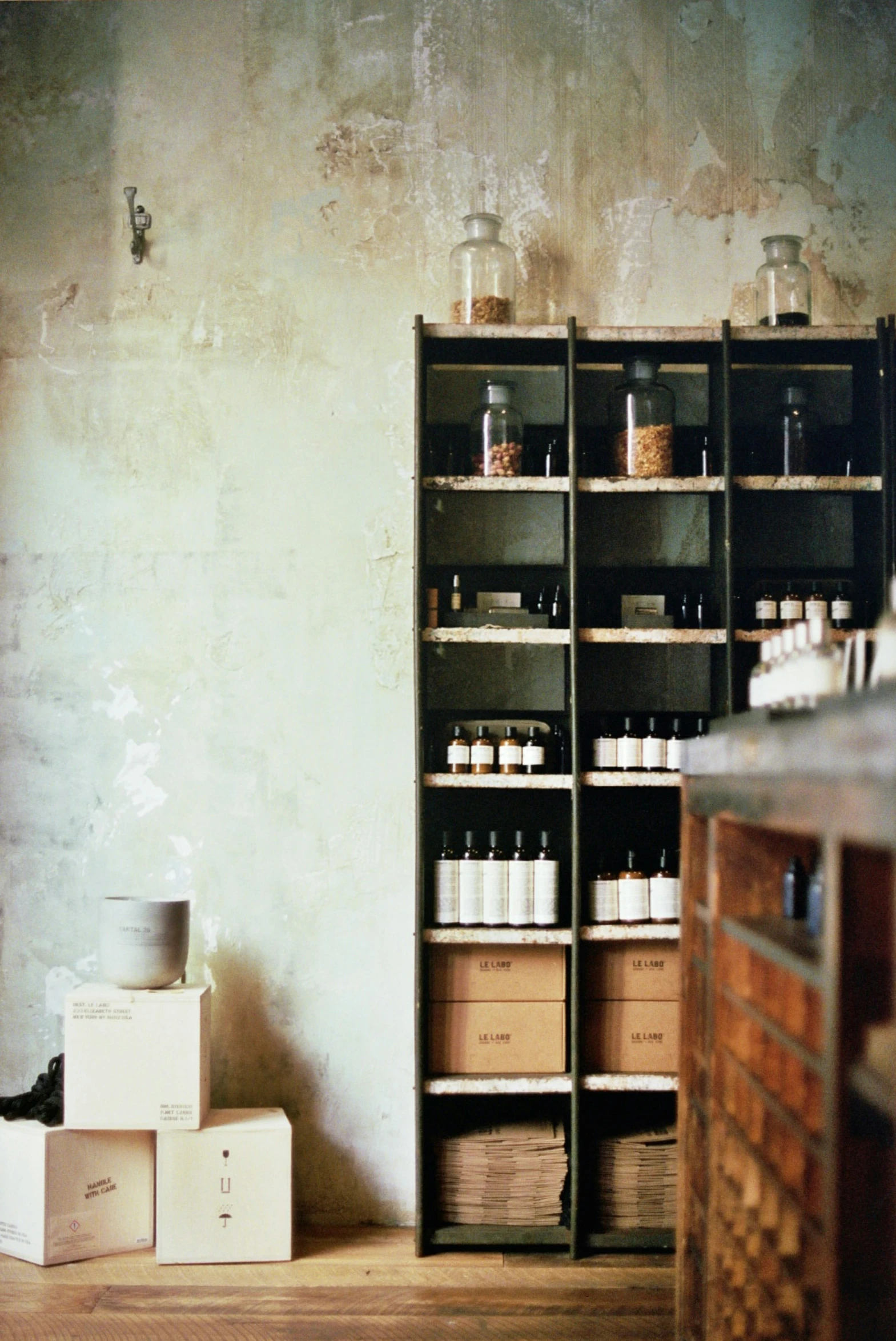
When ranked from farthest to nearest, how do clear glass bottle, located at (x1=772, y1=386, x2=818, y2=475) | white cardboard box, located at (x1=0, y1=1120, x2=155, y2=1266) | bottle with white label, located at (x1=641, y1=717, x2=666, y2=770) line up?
clear glass bottle, located at (x1=772, y1=386, x2=818, y2=475)
bottle with white label, located at (x1=641, y1=717, x2=666, y2=770)
white cardboard box, located at (x1=0, y1=1120, x2=155, y2=1266)

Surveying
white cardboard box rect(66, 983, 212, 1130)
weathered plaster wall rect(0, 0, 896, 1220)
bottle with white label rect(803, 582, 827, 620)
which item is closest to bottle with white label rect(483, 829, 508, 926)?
weathered plaster wall rect(0, 0, 896, 1220)

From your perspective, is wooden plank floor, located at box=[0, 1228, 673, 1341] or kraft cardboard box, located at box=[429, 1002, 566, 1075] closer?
wooden plank floor, located at box=[0, 1228, 673, 1341]

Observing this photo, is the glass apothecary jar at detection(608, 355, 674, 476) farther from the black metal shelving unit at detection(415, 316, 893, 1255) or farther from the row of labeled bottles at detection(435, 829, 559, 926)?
the row of labeled bottles at detection(435, 829, 559, 926)

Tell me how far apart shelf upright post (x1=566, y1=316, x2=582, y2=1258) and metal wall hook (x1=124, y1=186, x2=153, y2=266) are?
147cm

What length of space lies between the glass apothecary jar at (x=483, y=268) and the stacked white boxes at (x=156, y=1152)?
2280mm

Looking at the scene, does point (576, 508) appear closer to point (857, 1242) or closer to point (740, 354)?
point (740, 354)

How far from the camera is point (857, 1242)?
58.4 inches

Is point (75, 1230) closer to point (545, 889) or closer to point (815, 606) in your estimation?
point (545, 889)

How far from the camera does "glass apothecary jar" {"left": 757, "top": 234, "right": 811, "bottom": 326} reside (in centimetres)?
361

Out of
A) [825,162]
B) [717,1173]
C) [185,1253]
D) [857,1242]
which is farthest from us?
[825,162]

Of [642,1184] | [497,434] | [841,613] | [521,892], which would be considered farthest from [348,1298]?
[497,434]

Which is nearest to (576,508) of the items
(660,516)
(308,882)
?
(660,516)

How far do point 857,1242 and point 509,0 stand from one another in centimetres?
384

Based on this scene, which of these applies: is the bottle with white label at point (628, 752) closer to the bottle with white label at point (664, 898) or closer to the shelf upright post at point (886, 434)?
the bottle with white label at point (664, 898)
